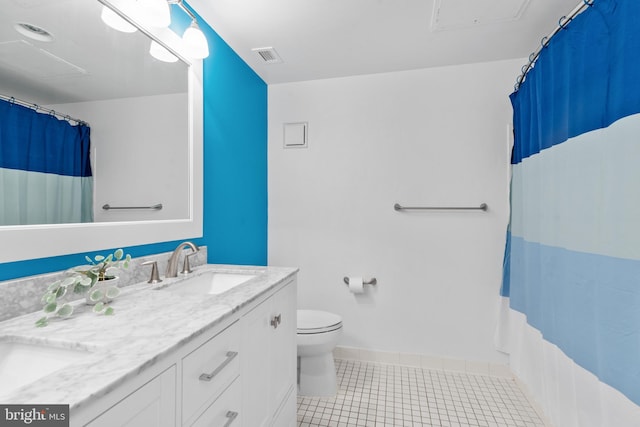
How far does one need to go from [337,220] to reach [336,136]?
2.13 feet

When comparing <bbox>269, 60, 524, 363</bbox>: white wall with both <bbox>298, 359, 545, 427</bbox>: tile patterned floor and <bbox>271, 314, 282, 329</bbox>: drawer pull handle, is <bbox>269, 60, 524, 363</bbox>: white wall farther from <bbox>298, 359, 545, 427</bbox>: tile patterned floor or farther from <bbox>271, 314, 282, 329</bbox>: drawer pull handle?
<bbox>271, 314, 282, 329</bbox>: drawer pull handle

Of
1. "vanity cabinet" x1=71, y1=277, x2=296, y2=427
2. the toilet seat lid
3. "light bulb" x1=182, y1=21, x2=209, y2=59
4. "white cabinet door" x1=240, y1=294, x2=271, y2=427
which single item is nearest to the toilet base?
the toilet seat lid

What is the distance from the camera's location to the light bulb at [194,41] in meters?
1.42

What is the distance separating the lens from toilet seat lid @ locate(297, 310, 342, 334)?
1827 millimetres

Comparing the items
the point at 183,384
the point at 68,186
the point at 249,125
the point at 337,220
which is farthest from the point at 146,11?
the point at 337,220

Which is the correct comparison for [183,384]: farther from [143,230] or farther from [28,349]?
[143,230]

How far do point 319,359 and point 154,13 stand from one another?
6.39 ft

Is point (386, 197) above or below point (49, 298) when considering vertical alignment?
above

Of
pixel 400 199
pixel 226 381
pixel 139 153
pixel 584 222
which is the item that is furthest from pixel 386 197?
pixel 226 381

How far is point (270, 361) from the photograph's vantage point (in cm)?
123

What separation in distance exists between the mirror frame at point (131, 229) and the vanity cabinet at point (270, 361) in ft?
1.88

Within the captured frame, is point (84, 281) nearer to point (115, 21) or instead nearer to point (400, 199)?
point (115, 21)

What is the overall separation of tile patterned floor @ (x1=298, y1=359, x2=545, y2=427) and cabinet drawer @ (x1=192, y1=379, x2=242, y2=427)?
2.91 ft

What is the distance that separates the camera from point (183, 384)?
72cm
